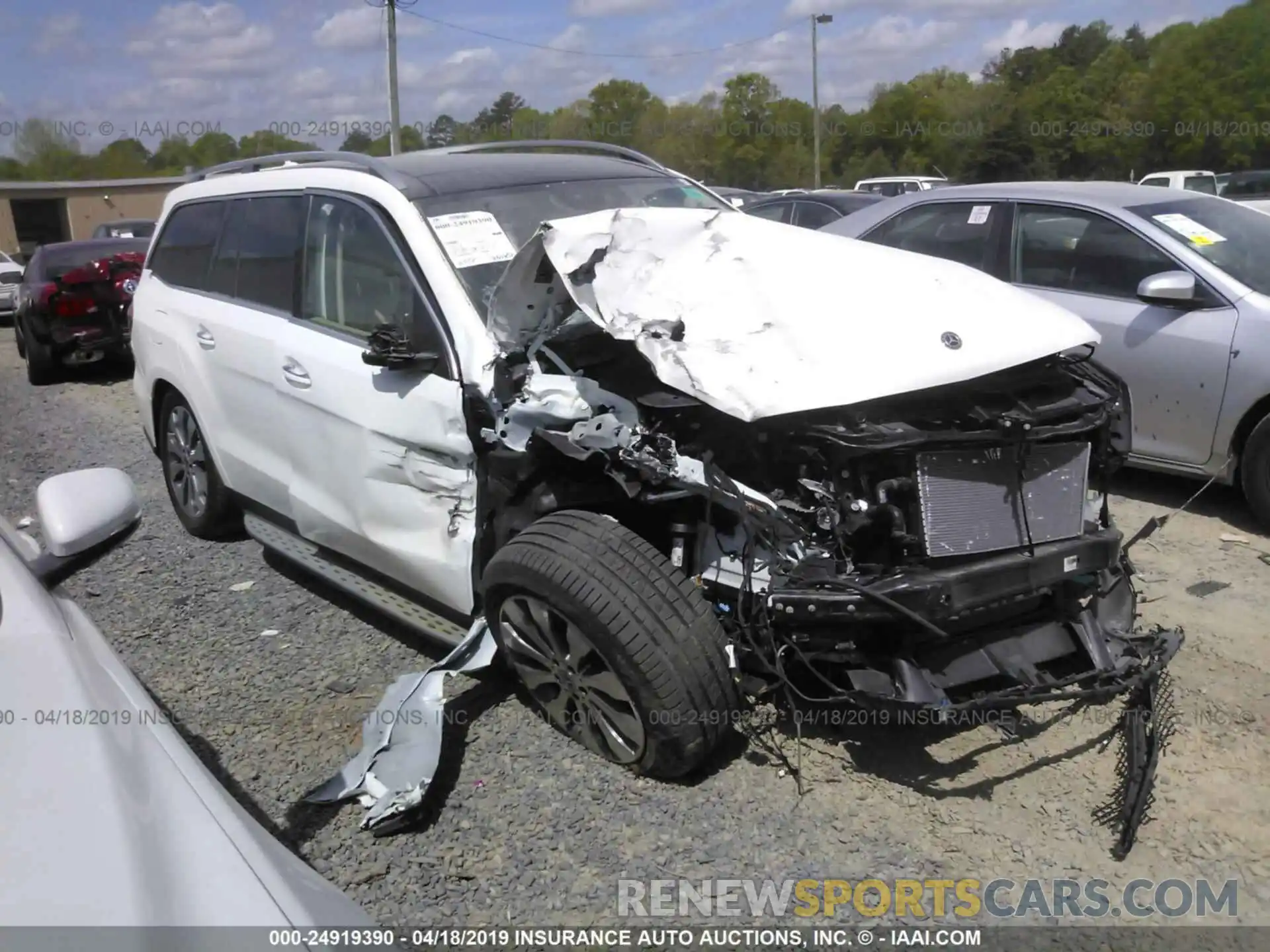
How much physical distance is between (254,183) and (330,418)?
5.13 ft

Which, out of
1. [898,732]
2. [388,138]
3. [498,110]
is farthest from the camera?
[498,110]

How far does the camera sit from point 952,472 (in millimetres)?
3076

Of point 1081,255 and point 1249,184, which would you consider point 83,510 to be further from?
point 1249,184

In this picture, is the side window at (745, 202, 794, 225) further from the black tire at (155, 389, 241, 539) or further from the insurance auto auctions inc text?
the insurance auto auctions inc text

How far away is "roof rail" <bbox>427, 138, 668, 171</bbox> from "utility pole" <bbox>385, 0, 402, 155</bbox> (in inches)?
669

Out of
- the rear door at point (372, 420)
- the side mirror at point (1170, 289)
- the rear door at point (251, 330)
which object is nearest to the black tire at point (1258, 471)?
the side mirror at point (1170, 289)

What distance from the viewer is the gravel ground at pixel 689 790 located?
288 cm

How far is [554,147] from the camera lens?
5.05 m

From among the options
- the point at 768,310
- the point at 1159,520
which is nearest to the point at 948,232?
the point at 1159,520

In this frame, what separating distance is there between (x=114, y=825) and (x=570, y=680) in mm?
1743

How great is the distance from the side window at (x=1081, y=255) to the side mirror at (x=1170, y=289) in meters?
0.18

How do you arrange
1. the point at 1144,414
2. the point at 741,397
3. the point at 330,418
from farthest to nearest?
the point at 1144,414 < the point at 330,418 < the point at 741,397

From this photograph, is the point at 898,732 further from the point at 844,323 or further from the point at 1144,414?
the point at 1144,414

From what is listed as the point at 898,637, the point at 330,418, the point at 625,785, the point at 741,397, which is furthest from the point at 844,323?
the point at 330,418
